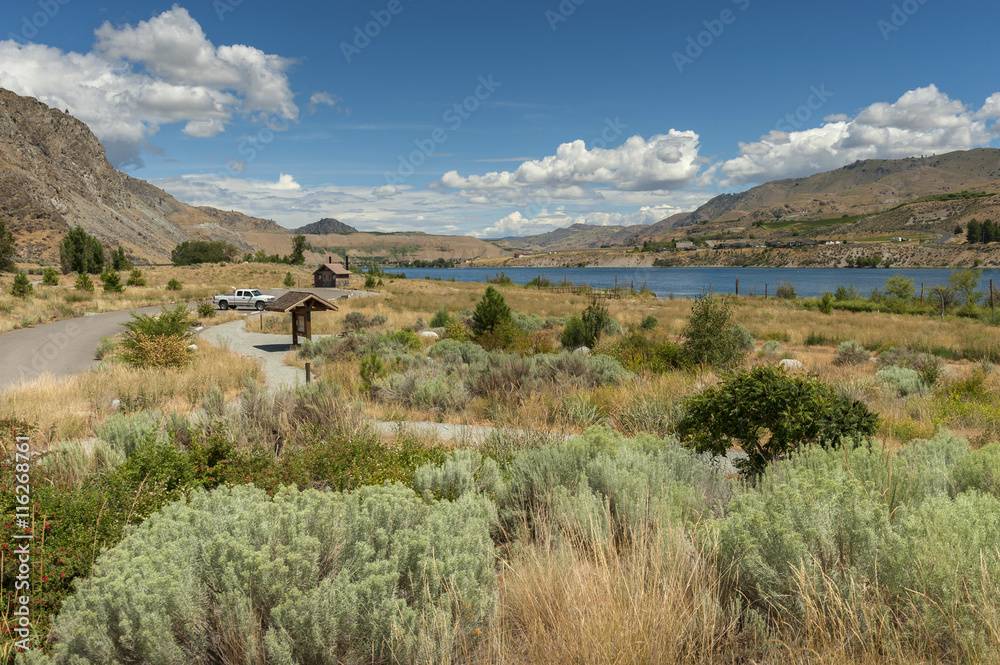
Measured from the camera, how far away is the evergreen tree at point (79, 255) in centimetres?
5991

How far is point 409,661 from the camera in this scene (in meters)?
2.37

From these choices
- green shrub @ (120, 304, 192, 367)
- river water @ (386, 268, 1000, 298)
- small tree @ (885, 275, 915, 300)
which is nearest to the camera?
green shrub @ (120, 304, 192, 367)

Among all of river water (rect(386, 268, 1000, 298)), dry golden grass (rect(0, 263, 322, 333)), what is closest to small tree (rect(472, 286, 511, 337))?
dry golden grass (rect(0, 263, 322, 333))

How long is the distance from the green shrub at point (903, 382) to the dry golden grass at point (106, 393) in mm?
14144

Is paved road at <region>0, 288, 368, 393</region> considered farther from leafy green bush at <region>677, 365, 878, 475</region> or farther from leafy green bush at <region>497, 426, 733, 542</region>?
leafy green bush at <region>677, 365, 878, 475</region>

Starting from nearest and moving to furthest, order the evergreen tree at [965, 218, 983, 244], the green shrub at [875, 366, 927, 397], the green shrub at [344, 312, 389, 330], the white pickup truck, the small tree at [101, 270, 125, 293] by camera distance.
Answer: the green shrub at [875, 366, 927, 397]
the green shrub at [344, 312, 389, 330]
the white pickup truck
the small tree at [101, 270, 125, 293]
the evergreen tree at [965, 218, 983, 244]

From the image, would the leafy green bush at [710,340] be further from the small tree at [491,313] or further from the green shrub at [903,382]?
the small tree at [491,313]

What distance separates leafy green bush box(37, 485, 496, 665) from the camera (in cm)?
237

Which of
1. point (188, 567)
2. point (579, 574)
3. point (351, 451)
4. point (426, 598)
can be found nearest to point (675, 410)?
point (351, 451)

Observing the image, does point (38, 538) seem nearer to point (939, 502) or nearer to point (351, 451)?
point (351, 451)

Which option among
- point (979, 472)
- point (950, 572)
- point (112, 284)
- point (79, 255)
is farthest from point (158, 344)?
point (79, 255)

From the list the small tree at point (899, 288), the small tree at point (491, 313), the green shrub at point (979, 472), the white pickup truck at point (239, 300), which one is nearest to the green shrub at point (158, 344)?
the small tree at point (491, 313)

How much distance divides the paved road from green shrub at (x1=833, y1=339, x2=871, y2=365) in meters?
21.7

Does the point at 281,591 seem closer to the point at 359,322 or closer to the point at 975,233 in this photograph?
the point at 359,322
